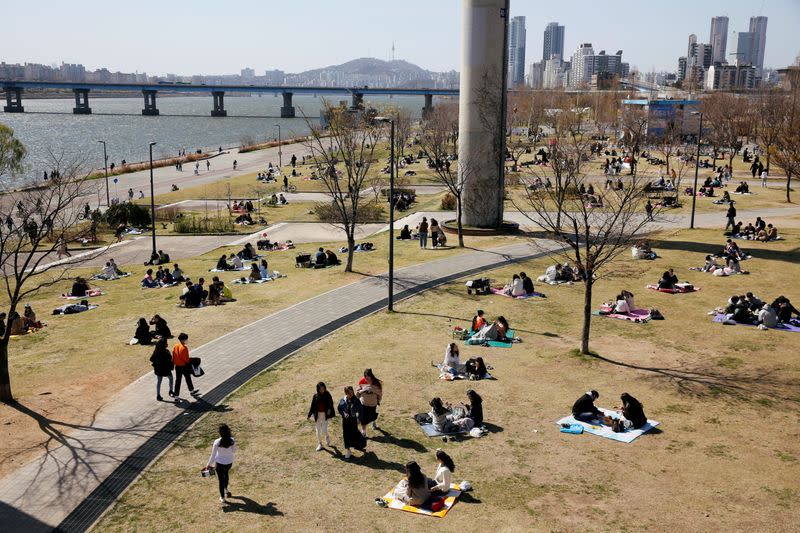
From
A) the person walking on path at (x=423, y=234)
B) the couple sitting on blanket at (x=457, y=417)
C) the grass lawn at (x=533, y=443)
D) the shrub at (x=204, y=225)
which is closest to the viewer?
the grass lawn at (x=533, y=443)

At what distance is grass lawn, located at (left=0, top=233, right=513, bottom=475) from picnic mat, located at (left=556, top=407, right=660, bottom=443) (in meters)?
11.0

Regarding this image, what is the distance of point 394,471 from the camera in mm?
13516

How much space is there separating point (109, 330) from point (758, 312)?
20.9 meters

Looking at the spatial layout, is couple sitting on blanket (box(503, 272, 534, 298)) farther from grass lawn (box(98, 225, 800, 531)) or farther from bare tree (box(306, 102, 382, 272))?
bare tree (box(306, 102, 382, 272))

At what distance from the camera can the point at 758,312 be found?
22.4m

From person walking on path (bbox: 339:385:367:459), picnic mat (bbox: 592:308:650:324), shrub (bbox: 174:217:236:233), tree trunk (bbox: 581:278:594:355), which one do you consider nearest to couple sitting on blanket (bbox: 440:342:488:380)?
tree trunk (bbox: 581:278:594:355)

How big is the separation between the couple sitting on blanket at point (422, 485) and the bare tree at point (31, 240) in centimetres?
986

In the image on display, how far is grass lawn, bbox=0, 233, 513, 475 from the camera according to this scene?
16.7 m

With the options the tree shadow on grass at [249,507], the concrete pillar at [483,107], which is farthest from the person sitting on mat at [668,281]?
the tree shadow on grass at [249,507]

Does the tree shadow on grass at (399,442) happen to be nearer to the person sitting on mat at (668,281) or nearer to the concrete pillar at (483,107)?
the person sitting on mat at (668,281)

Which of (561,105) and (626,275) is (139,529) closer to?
(626,275)

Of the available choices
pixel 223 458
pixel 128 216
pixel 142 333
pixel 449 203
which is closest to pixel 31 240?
pixel 142 333

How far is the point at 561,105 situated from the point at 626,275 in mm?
104231

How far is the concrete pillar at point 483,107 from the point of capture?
36594 mm
